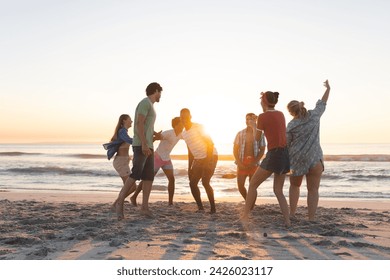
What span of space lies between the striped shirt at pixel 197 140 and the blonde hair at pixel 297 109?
1672mm

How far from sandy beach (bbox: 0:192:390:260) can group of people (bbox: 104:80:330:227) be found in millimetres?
393

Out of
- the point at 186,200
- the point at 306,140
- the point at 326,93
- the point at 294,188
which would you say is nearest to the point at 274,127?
the point at 306,140

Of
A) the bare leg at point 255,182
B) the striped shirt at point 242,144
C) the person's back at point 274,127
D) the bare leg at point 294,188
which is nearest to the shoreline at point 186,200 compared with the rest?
the striped shirt at point 242,144

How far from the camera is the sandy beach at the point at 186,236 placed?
466 centimetres

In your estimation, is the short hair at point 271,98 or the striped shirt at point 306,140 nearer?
the short hair at point 271,98

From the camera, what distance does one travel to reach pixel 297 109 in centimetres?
662

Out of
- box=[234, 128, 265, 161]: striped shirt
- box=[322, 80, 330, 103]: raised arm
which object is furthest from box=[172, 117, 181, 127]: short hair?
box=[322, 80, 330, 103]: raised arm

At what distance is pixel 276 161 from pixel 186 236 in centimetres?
159

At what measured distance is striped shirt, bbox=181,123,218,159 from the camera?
7.73 metres

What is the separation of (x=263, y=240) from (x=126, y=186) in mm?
2359

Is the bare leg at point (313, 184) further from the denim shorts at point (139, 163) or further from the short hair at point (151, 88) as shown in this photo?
the short hair at point (151, 88)

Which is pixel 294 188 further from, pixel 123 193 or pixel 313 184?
pixel 123 193

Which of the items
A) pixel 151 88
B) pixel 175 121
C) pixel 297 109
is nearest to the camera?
pixel 297 109
